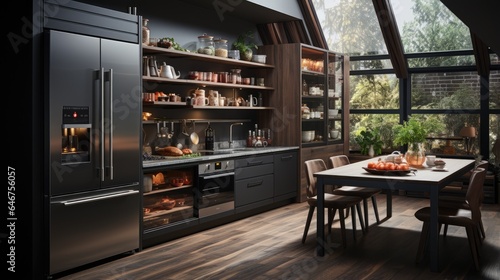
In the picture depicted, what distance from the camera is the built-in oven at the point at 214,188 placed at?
234 inches

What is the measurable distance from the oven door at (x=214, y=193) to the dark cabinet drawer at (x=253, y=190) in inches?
5.3

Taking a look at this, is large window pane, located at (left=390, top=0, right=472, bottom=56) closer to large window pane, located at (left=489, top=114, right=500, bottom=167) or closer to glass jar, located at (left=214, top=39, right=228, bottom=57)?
large window pane, located at (left=489, top=114, right=500, bottom=167)

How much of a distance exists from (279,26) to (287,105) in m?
1.40

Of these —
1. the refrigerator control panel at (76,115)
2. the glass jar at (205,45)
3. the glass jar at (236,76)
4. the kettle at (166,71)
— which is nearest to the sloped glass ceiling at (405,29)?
the glass jar at (236,76)

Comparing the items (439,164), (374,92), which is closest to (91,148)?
(439,164)

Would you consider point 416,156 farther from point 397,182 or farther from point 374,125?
point 374,125

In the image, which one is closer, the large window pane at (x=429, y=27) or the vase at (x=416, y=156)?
the vase at (x=416, y=156)

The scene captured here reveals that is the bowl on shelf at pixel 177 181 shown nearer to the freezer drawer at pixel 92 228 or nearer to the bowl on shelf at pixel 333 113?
the freezer drawer at pixel 92 228

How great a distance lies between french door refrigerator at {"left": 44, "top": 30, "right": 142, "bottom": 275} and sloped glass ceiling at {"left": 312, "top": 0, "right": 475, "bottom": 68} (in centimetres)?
468

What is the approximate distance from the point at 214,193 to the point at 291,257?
1518mm

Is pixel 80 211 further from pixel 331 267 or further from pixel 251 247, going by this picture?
pixel 331 267

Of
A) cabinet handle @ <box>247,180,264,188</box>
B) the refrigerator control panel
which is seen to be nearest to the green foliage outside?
cabinet handle @ <box>247,180,264,188</box>

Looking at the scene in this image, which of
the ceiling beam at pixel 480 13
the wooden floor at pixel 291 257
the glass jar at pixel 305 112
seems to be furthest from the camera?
the glass jar at pixel 305 112

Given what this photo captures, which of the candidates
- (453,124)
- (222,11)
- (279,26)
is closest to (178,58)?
(222,11)
